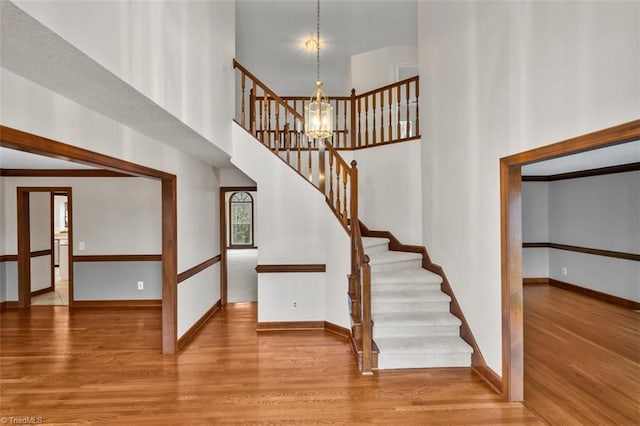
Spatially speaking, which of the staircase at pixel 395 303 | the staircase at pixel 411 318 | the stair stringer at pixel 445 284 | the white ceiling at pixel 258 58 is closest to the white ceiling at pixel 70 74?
the white ceiling at pixel 258 58

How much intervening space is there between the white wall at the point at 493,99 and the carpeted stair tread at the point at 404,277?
0.25 m

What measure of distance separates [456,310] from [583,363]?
1.24 metres

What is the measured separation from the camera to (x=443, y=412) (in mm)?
2582

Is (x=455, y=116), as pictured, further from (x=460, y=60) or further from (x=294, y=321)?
(x=294, y=321)

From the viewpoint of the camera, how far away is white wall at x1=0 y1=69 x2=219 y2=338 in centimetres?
186

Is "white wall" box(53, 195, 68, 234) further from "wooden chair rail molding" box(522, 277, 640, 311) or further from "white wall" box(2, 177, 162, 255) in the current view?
"wooden chair rail molding" box(522, 277, 640, 311)

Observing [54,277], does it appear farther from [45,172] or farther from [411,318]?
[411,318]

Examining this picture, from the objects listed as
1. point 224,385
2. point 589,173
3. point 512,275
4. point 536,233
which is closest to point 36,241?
point 224,385

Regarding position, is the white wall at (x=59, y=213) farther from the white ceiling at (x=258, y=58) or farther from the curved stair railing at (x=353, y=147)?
the curved stair railing at (x=353, y=147)

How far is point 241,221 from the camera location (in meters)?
14.3

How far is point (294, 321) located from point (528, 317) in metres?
3.33

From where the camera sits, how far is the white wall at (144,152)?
1856 millimetres

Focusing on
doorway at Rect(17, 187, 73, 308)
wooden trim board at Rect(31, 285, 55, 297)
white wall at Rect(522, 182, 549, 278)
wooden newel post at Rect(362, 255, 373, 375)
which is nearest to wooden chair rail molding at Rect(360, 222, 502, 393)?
wooden newel post at Rect(362, 255, 373, 375)

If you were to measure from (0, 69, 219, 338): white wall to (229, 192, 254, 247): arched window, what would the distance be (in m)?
8.63
